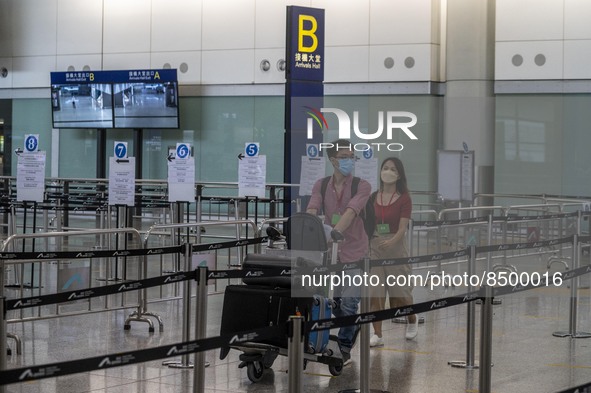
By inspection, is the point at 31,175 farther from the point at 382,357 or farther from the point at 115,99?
the point at 115,99

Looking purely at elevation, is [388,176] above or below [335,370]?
above

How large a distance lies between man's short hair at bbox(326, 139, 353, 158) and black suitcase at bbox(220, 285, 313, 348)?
4.26ft

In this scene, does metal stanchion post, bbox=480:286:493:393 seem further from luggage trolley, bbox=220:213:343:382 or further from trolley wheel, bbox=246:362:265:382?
trolley wheel, bbox=246:362:265:382

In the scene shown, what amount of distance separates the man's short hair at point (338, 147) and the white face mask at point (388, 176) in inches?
13.0

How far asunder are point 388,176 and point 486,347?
4.52ft

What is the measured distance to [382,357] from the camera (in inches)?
353

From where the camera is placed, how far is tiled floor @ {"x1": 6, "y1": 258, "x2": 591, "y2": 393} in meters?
7.79

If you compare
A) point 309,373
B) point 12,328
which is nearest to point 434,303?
point 309,373

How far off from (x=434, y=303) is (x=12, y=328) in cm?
513

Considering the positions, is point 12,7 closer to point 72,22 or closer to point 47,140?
point 72,22

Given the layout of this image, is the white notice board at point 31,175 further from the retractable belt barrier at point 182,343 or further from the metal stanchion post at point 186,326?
the metal stanchion post at point 186,326

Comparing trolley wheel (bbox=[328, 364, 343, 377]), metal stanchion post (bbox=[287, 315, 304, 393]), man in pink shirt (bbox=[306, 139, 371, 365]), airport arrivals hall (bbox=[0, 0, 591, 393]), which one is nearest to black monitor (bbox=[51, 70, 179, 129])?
airport arrivals hall (bbox=[0, 0, 591, 393])

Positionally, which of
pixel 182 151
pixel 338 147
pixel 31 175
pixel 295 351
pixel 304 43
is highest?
pixel 304 43

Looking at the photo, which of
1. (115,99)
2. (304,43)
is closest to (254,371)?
(304,43)
